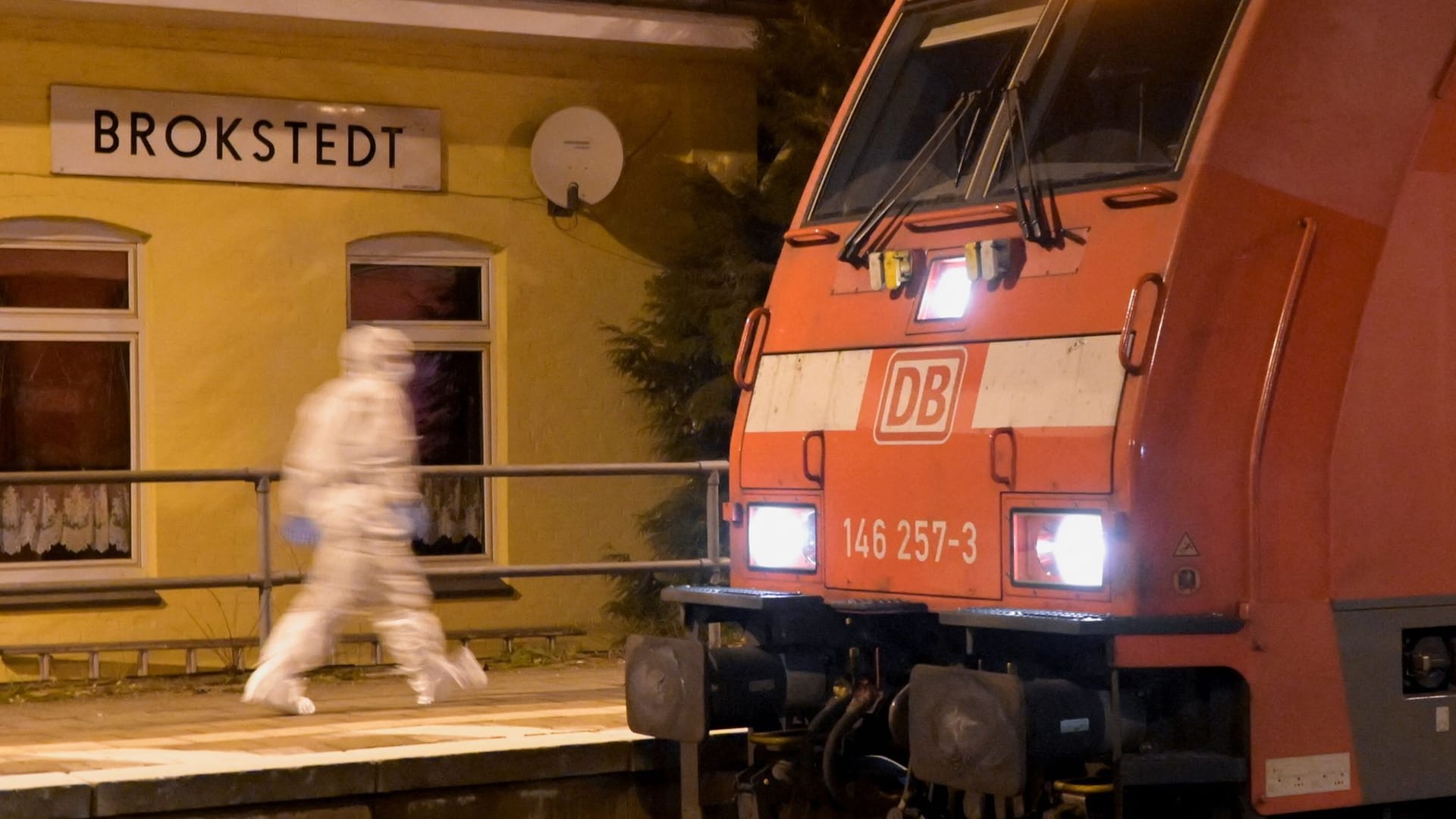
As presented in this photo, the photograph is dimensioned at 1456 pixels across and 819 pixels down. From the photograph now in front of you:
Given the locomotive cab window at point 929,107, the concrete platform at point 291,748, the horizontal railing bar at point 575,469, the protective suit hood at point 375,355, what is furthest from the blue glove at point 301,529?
the locomotive cab window at point 929,107

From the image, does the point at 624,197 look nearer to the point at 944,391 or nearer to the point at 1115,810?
the point at 944,391

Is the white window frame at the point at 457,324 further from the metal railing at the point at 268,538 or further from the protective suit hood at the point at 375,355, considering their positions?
the protective suit hood at the point at 375,355

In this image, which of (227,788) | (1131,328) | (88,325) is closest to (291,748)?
(227,788)

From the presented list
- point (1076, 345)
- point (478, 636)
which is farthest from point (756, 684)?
point (478, 636)

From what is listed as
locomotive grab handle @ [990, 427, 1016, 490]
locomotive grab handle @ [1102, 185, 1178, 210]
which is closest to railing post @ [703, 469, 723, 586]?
locomotive grab handle @ [990, 427, 1016, 490]

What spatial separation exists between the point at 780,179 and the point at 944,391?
623 centimetres

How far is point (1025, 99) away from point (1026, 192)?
0.40 m

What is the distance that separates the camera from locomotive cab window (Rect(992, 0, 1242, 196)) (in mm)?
6062

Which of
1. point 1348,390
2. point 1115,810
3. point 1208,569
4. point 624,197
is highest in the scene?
point 624,197

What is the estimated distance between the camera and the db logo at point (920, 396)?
627 cm

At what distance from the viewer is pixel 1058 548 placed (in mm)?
5883

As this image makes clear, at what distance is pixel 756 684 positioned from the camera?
6.62m

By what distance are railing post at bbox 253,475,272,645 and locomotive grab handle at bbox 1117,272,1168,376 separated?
509 centimetres

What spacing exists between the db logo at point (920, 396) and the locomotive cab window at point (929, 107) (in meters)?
0.57
